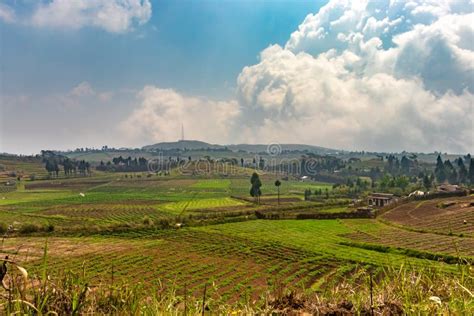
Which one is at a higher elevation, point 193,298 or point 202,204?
point 193,298

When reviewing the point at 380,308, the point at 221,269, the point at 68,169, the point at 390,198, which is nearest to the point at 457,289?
the point at 380,308

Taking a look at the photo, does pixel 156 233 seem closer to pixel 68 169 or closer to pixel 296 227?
pixel 296 227

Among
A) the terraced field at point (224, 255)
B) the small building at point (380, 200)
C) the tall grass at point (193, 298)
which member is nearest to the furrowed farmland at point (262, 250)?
the tall grass at point (193, 298)

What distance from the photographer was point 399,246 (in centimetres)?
4244

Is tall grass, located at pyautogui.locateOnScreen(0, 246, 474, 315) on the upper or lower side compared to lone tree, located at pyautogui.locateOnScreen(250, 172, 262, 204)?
upper

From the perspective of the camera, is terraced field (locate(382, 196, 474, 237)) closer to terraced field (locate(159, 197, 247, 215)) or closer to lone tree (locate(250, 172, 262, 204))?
lone tree (locate(250, 172, 262, 204))

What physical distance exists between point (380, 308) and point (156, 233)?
56323 mm

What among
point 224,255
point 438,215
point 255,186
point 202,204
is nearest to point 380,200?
point 438,215

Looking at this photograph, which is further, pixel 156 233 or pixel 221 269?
pixel 156 233

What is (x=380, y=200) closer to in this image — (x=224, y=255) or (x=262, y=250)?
(x=262, y=250)

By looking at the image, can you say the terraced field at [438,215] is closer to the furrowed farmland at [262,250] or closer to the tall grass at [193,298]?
the furrowed farmland at [262,250]

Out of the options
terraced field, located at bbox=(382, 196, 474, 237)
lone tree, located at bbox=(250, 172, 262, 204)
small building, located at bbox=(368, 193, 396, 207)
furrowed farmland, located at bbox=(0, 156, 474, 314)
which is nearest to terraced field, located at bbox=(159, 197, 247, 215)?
furrowed farmland, located at bbox=(0, 156, 474, 314)

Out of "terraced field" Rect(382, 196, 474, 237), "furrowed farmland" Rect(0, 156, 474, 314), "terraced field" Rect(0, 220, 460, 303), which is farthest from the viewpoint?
"terraced field" Rect(382, 196, 474, 237)

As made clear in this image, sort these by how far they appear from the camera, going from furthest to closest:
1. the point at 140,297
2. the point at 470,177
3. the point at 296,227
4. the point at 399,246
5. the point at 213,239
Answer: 1. the point at 470,177
2. the point at 296,227
3. the point at 213,239
4. the point at 399,246
5. the point at 140,297
